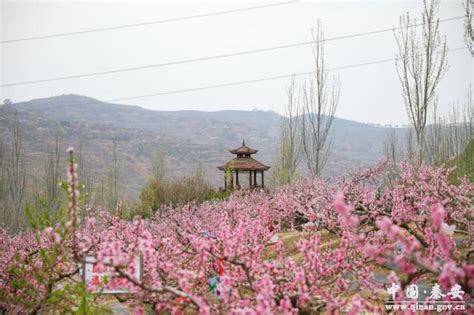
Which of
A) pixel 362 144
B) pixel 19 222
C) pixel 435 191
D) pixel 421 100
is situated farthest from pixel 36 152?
pixel 362 144

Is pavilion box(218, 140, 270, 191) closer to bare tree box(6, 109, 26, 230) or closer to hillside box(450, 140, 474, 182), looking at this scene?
bare tree box(6, 109, 26, 230)

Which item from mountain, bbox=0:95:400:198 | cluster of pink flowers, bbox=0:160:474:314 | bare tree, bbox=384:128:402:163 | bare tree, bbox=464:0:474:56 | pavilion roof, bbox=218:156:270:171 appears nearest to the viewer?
cluster of pink flowers, bbox=0:160:474:314

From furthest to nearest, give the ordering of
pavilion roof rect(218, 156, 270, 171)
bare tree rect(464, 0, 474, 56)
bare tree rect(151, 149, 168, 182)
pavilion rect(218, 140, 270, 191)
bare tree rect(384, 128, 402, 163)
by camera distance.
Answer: bare tree rect(151, 149, 168, 182)
bare tree rect(384, 128, 402, 163)
pavilion roof rect(218, 156, 270, 171)
pavilion rect(218, 140, 270, 191)
bare tree rect(464, 0, 474, 56)

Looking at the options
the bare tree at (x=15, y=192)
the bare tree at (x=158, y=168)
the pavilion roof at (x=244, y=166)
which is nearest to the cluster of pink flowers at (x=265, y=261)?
the bare tree at (x=15, y=192)

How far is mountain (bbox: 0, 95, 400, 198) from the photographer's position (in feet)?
112

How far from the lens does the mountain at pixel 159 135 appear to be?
34219 millimetres

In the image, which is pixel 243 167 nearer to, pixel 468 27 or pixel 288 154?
pixel 288 154

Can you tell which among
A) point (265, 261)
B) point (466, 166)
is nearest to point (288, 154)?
point (466, 166)

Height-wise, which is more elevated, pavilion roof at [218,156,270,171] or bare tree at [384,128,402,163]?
bare tree at [384,128,402,163]

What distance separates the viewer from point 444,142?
15.9m

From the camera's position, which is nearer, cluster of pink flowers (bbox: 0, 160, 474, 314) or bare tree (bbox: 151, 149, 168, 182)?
cluster of pink flowers (bbox: 0, 160, 474, 314)

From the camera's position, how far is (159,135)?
149 feet

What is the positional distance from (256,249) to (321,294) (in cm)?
40

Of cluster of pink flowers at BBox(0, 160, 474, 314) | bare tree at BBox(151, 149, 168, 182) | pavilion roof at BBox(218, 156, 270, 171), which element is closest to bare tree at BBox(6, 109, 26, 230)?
cluster of pink flowers at BBox(0, 160, 474, 314)
